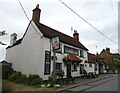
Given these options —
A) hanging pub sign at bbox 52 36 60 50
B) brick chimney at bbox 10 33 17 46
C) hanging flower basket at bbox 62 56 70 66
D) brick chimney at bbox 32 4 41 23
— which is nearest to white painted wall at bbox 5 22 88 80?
hanging flower basket at bbox 62 56 70 66

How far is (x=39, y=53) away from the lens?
46.7ft

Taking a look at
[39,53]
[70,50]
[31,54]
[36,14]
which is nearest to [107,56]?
[70,50]

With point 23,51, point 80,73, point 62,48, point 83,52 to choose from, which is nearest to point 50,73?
point 62,48

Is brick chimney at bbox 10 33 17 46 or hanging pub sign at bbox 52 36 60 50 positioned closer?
hanging pub sign at bbox 52 36 60 50

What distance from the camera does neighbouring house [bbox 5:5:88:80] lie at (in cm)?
1410

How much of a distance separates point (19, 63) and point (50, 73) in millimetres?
5752

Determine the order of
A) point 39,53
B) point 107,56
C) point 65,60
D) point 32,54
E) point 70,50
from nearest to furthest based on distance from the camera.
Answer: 1. point 39,53
2. point 32,54
3. point 65,60
4. point 70,50
5. point 107,56

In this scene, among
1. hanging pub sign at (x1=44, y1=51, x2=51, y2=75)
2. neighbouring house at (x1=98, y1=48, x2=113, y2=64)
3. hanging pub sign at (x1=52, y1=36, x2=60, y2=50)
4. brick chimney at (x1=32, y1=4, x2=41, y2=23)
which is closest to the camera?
hanging pub sign at (x1=52, y1=36, x2=60, y2=50)

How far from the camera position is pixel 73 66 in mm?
19016

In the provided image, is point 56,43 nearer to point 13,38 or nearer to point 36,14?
point 36,14

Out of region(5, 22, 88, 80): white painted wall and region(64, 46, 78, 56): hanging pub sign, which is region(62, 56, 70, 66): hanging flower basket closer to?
region(5, 22, 88, 80): white painted wall

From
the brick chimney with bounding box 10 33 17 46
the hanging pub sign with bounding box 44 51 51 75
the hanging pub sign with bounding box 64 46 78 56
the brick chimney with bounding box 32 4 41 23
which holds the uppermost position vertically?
the brick chimney with bounding box 32 4 41 23

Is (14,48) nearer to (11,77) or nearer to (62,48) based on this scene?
(11,77)

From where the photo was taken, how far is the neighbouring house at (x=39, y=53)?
14102mm
